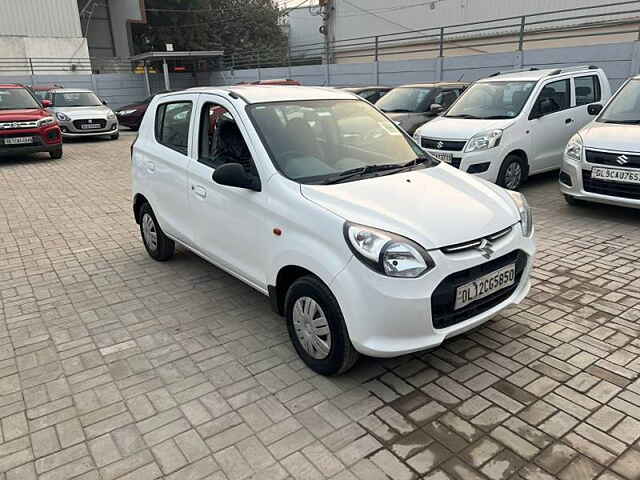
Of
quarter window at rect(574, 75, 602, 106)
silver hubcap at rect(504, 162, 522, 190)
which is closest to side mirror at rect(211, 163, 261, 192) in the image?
silver hubcap at rect(504, 162, 522, 190)

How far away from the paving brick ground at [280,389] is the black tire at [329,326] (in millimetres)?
116

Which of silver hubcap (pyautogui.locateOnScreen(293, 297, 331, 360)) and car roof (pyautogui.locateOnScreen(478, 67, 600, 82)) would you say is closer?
silver hubcap (pyautogui.locateOnScreen(293, 297, 331, 360))

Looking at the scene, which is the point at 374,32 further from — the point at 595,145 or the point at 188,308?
the point at 188,308

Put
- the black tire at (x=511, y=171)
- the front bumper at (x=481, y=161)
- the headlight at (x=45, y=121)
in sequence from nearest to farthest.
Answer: the front bumper at (x=481, y=161) < the black tire at (x=511, y=171) < the headlight at (x=45, y=121)

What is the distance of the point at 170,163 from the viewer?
15.6 ft

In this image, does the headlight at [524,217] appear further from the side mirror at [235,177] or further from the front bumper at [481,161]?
the front bumper at [481,161]

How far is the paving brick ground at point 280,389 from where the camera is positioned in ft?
8.79

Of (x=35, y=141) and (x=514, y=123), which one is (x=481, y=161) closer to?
(x=514, y=123)

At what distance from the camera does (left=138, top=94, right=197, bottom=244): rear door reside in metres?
4.58

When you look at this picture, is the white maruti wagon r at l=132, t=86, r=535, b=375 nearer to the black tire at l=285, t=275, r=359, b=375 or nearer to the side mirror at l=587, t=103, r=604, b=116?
the black tire at l=285, t=275, r=359, b=375

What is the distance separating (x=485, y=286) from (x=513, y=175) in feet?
17.4

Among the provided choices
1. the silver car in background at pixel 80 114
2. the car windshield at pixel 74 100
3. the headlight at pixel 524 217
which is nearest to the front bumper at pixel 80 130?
the silver car in background at pixel 80 114

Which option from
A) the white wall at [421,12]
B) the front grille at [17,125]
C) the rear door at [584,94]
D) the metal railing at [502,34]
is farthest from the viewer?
the white wall at [421,12]

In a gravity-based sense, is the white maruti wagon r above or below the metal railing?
below
